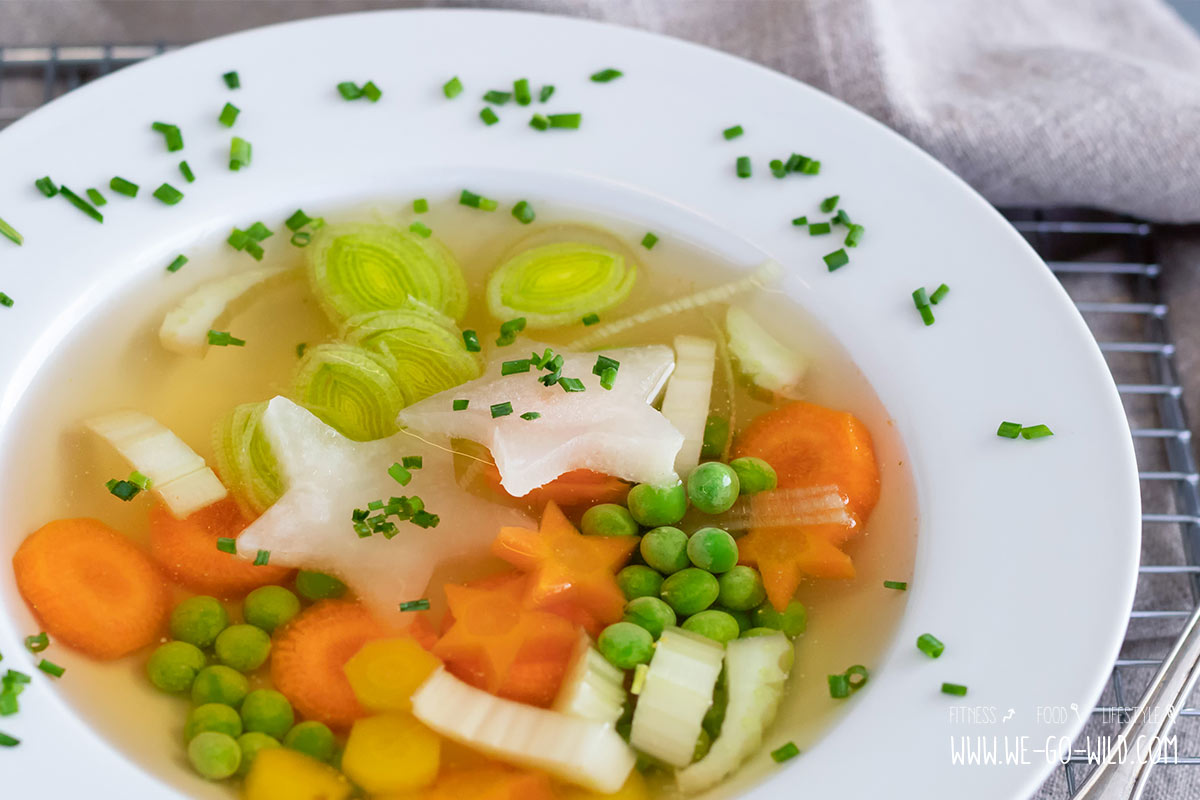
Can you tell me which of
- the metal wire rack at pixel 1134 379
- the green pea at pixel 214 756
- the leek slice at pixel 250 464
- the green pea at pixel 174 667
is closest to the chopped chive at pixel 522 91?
the leek slice at pixel 250 464

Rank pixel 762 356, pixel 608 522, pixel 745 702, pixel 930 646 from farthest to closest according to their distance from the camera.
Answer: pixel 762 356, pixel 608 522, pixel 745 702, pixel 930 646

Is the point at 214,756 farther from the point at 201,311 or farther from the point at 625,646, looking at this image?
the point at 201,311

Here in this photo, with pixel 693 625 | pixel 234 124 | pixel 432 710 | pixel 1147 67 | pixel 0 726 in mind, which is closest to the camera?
pixel 0 726

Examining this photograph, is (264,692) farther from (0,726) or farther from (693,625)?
(693,625)

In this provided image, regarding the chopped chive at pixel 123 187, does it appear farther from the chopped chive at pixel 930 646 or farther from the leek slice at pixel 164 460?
the chopped chive at pixel 930 646

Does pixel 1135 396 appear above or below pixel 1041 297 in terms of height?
below

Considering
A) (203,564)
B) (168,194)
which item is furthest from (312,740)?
(168,194)

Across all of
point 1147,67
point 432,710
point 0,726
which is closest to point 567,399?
point 432,710

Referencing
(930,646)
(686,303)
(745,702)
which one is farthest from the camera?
(686,303)
